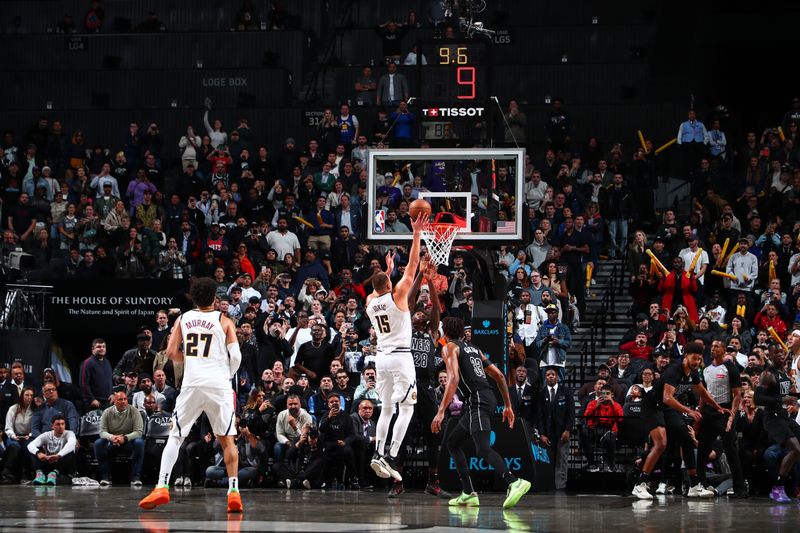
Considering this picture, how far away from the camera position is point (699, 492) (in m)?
17.2

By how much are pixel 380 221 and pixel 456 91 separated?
233 cm

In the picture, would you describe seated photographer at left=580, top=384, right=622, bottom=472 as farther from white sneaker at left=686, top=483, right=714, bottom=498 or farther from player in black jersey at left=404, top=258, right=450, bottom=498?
player in black jersey at left=404, top=258, right=450, bottom=498

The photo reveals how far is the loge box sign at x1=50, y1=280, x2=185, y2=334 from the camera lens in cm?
2516

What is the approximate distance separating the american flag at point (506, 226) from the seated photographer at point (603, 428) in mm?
3129

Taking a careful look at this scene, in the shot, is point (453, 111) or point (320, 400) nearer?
point (453, 111)

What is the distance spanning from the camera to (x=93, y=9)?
114 feet

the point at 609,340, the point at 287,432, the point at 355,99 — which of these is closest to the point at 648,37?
the point at 355,99

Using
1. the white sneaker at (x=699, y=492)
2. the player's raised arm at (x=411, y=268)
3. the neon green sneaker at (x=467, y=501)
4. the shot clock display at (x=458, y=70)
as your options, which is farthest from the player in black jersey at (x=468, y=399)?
the shot clock display at (x=458, y=70)

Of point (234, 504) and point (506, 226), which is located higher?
point (506, 226)

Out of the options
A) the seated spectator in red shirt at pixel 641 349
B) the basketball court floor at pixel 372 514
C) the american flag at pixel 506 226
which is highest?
the american flag at pixel 506 226

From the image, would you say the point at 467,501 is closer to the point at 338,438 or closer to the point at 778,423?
the point at 338,438

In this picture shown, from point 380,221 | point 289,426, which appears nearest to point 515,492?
point 289,426

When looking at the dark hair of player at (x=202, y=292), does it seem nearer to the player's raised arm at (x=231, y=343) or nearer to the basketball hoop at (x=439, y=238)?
the player's raised arm at (x=231, y=343)

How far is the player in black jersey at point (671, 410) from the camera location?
54.1 ft
